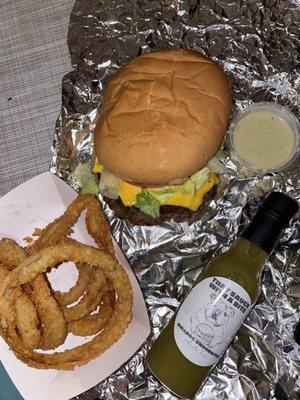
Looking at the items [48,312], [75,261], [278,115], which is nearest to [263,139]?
[278,115]

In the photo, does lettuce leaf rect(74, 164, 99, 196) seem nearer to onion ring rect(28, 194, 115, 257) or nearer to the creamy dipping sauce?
onion ring rect(28, 194, 115, 257)

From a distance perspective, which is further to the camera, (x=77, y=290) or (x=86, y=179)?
(x=86, y=179)

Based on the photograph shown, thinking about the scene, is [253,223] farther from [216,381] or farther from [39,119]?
[39,119]

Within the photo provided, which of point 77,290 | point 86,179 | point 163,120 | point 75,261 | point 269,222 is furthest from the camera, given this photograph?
point 86,179

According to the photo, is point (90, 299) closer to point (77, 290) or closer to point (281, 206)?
point (77, 290)

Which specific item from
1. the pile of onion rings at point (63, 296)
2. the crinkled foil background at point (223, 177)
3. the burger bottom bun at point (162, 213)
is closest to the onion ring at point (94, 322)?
the pile of onion rings at point (63, 296)
